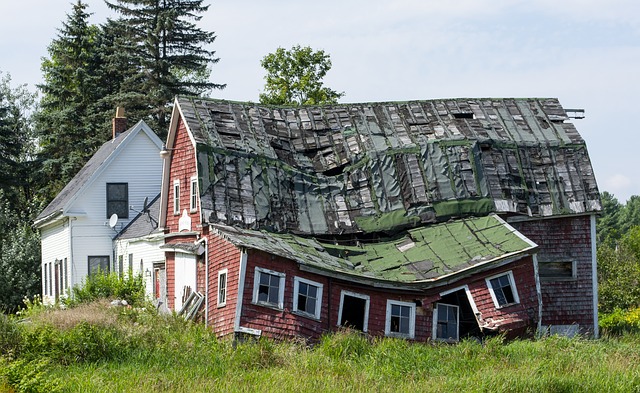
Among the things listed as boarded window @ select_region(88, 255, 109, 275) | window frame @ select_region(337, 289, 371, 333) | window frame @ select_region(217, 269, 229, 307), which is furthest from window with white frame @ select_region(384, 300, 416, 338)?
boarded window @ select_region(88, 255, 109, 275)

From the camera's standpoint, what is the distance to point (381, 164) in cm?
3612

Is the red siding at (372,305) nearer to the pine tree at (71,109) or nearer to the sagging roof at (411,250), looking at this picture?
the sagging roof at (411,250)

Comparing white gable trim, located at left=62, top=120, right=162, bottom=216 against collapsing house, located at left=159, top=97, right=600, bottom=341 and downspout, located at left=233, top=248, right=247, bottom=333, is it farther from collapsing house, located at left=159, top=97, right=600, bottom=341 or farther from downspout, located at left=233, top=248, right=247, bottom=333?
downspout, located at left=233, top=248, right=247, bottom=333

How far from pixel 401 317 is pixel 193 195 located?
848cm

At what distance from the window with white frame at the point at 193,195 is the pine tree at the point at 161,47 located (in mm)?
25375

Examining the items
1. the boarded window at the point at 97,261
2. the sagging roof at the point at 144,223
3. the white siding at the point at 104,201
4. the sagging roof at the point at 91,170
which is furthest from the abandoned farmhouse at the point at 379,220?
the sagging roof at the point at 91,170

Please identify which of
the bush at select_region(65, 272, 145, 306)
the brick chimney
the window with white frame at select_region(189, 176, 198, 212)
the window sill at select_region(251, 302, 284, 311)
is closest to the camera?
the window sill at select_region(251, 302, 284, 311)

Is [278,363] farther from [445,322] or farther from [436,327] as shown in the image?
[445,322]

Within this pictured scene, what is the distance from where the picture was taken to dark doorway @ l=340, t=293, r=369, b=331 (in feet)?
101

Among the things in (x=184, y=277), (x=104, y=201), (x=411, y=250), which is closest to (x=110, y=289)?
(x=184, y=277)

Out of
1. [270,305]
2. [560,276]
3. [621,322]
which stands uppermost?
[560,276]

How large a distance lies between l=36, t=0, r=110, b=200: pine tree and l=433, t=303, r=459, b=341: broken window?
109ft

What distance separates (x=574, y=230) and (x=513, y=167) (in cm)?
287

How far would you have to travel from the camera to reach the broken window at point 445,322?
31234mm
